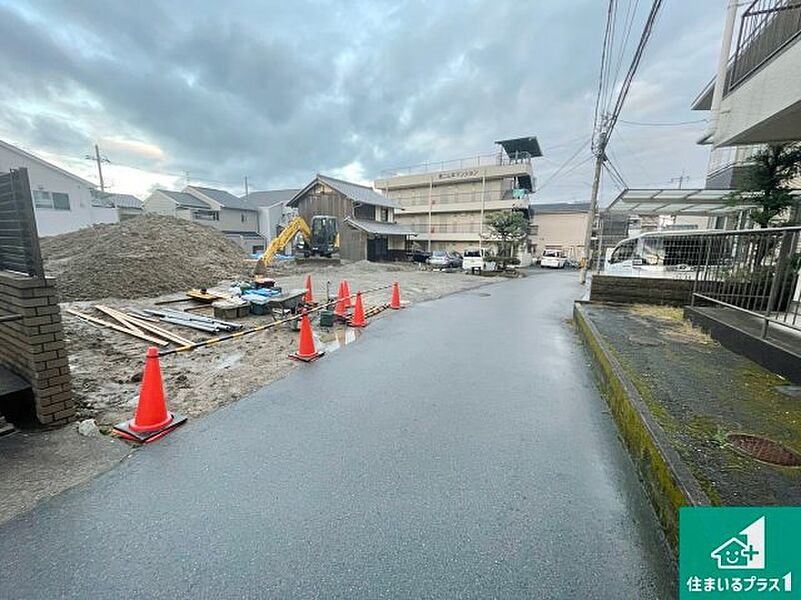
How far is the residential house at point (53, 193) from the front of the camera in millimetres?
21516

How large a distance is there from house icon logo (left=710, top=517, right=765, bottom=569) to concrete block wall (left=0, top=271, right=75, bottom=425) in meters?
4.87

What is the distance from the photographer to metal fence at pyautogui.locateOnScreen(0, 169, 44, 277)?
2971 millimetres

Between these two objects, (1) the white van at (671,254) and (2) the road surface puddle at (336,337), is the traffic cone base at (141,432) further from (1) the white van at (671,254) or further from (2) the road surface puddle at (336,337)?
(1) the white van at (671,254)

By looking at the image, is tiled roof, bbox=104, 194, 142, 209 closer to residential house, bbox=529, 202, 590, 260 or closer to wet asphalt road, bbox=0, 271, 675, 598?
residential house, bbox=529, 202, 590, 260

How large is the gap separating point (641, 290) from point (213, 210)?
122 feet

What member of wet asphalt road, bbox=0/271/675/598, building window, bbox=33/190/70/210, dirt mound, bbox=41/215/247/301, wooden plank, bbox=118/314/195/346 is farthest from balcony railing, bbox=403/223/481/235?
wet asphalt road, bbox=0/271/675/598

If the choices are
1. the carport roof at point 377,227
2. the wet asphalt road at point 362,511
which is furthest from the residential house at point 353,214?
the wet asphalt road at point 362,511

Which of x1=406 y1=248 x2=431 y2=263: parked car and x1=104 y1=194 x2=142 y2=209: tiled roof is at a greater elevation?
x1=104 y1=194 x2=142 y2=209: tiled roof

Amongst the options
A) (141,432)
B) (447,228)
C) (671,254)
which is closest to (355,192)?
(447,228)

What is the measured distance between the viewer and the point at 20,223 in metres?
3.06

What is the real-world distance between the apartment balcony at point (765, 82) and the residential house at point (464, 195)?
86.2ft

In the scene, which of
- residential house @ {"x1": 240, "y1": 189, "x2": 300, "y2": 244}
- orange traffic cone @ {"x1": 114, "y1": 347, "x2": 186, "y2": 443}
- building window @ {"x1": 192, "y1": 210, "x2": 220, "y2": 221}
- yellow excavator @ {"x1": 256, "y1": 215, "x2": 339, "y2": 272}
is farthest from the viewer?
residential house @ {"x1": 240, "y1": 189, "x2": 300, "y2": 244}

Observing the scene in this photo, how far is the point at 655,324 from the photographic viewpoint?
20.4ft

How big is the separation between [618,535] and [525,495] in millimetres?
547
